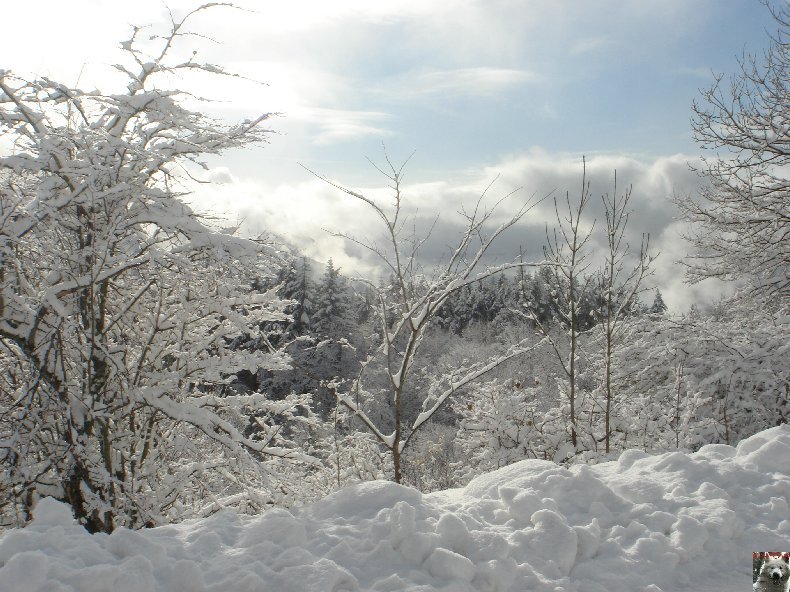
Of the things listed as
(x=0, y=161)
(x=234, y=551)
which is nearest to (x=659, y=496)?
(x=234, y=551)

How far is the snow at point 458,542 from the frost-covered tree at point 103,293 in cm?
235

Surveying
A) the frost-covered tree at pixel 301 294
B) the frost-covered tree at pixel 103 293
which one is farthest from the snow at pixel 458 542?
the frost-covered tree at pixel 301 294

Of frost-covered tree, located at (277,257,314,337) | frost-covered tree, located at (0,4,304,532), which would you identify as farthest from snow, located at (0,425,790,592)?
frost-covered tree, located at (277,257,314,337)

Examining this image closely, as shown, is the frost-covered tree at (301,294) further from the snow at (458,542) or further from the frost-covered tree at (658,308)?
the snow at (458,542)

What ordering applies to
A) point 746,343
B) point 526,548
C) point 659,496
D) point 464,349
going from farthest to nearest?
1. point 464,349
2. point 746,343
3. point 659,496
4. point 526,548

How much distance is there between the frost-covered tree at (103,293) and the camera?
4918mm

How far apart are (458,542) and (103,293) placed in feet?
13.8

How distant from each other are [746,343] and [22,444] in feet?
38.8

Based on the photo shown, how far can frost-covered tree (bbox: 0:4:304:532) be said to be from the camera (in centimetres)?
492

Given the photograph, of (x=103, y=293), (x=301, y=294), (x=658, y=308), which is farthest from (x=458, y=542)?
(x=301, y=294)

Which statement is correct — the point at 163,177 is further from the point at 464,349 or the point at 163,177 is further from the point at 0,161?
the point at 464,349

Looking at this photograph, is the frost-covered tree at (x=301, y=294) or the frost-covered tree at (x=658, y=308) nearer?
the frost-covered tree at (x=658, y=308)

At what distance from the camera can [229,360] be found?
6.29 m

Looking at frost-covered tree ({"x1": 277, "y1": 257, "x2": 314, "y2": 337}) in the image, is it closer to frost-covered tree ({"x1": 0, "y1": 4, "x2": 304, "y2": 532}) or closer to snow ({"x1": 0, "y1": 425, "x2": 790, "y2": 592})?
frost-covered tree ({"x1": 0, "y1": 4, "x2": 304, "y2": 532})
